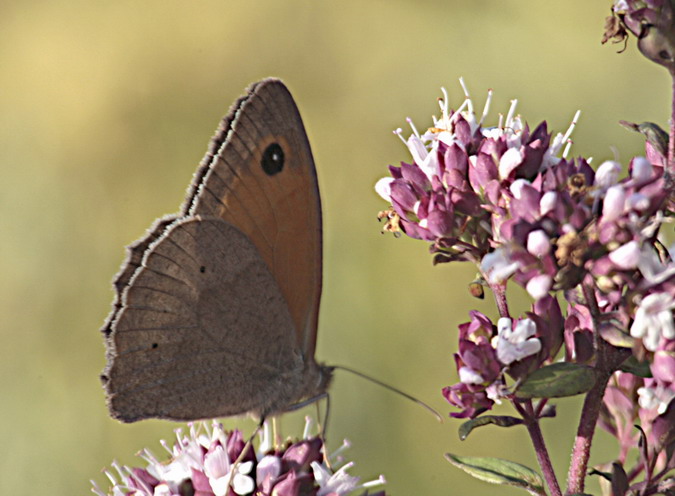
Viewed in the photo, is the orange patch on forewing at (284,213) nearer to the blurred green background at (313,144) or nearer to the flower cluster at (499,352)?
the flower cluster at (499,352)

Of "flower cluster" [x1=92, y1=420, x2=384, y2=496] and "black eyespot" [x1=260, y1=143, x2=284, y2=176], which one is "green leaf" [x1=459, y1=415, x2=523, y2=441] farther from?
"black eyespot" [x1=260, y1=143, x2=284, y2=176]

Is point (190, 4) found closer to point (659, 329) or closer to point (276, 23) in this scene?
point (276, 23)

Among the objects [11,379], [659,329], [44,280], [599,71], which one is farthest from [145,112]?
[659,329]

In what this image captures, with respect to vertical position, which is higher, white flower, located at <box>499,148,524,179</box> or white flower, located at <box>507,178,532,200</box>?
white flower, located at <box>499,148,524,179</box>

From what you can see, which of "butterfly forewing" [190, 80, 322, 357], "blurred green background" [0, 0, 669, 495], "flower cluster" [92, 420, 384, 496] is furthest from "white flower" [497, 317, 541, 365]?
"blurred green background" [0, 0, 669, 495]

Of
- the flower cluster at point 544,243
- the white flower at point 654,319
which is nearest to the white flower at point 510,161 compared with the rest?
the flower cluster at point 544,243

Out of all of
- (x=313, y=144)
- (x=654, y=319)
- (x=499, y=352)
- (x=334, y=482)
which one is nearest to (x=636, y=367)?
(x=654, y=319)
